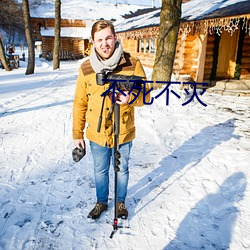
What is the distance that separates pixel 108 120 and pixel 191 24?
9.15 m

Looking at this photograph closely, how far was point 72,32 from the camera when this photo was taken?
31.0 meters

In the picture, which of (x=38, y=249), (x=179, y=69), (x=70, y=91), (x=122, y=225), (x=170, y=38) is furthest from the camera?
(x=179, y=69)

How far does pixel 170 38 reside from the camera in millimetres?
7332

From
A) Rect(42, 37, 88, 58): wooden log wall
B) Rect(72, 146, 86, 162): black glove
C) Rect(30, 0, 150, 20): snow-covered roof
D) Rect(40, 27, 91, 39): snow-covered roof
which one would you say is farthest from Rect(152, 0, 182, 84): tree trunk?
Rect(30, 0, 150, 20): snow-covered roof

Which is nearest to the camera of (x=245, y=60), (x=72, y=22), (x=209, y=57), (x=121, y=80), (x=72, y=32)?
(x=121, y=80)

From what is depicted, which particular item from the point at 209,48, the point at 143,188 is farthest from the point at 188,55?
the point at 143,188

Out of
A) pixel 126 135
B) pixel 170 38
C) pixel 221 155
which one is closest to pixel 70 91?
pixel 170 38

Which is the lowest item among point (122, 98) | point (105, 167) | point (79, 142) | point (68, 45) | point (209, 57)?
point (105, 167)

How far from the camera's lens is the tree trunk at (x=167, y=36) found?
7.22 meters

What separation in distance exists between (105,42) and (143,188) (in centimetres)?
203

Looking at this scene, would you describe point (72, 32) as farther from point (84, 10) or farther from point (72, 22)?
point (84, 10)

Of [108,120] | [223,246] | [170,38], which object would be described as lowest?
[223,246]

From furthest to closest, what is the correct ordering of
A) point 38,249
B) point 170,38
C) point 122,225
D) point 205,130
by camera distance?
point 170,38 → point 205,130 → point 122,225 → point 38,249

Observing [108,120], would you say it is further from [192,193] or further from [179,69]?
[179,69]
